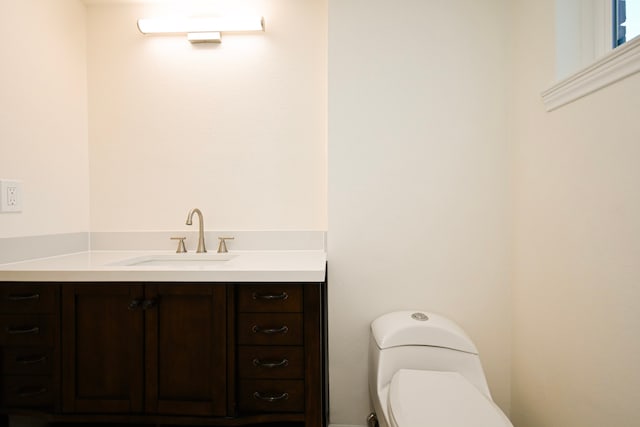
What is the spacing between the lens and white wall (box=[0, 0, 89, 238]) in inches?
53.5

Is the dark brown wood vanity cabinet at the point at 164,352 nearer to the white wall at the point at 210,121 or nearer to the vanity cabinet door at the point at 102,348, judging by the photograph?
the vanity cabinet door at the point at 102,348

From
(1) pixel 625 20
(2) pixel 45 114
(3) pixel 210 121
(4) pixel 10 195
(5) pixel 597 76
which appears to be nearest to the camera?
(5) pixel 597 76

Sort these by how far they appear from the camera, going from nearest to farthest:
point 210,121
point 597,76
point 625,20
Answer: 1. point 597,76
2. point 625,20
3. point 210,121

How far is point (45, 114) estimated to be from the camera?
1521 mm

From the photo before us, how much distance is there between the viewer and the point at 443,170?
154 cm

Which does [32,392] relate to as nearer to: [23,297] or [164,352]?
[23,297]

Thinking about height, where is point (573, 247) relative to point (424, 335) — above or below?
above

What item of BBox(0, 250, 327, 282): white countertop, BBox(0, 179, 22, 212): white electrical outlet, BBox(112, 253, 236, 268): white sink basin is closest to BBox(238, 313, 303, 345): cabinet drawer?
BBox(0, 250, 327, 282): white countertop

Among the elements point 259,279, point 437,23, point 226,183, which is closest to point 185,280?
point 259,279

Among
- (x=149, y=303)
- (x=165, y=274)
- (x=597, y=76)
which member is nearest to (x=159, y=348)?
(x=149, y=303)

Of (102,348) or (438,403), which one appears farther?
(102,348)

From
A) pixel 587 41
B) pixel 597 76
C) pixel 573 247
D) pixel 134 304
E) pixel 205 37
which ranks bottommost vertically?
pixel 134 304

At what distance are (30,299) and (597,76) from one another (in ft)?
6.88

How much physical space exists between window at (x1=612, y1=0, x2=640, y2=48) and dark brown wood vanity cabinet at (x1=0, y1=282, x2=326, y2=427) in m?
1.37
